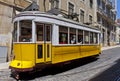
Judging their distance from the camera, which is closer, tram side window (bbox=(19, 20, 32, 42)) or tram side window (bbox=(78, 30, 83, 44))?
tram side window (bbox=(19, 20, 32, 42))

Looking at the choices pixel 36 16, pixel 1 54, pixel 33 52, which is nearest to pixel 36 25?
pixel 36 16

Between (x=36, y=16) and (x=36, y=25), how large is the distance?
0.41 m

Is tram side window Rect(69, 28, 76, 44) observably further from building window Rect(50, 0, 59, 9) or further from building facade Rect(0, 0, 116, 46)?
building window Rect(50, 0, 59, 9)

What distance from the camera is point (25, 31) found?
502 inches

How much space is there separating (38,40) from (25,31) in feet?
2.39

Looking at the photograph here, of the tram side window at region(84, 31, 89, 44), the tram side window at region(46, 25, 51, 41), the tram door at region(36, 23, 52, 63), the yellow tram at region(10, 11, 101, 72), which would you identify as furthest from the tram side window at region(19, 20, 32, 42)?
the tram side window at region(84, 31, 89, 44)

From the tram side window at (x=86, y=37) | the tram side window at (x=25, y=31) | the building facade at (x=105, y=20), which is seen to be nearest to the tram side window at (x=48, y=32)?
the tram side window at (x=25, y=31)

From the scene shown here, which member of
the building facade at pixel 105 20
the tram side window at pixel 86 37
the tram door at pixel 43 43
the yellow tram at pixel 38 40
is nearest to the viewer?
the yellow tram at pixel 38 40

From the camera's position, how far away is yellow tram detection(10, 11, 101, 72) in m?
12.3

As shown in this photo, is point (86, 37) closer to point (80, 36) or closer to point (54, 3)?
point (80, 36)

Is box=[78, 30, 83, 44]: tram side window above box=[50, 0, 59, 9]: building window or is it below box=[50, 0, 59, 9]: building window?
below

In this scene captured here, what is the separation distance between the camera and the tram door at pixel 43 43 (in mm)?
12582

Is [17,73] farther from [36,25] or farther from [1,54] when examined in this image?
[1,54]

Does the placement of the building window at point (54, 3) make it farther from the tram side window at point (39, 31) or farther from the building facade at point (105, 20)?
the building facade at point (105, 20)
